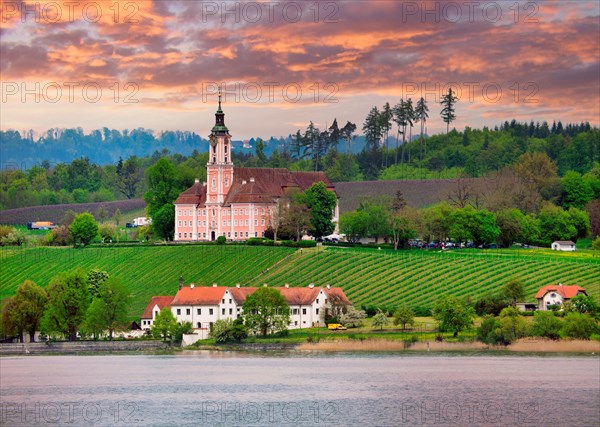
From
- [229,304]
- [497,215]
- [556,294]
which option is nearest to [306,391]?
[556,294]

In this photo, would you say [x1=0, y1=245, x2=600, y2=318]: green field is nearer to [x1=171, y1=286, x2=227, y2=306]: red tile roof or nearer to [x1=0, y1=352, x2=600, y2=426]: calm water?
[x1=171, y1=286, x2=227, y2=306]: red tile roof

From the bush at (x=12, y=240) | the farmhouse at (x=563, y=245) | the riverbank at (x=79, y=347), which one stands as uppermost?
the bush at (x=12, y=240)

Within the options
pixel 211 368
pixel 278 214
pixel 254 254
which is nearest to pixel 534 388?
pixel 211 368

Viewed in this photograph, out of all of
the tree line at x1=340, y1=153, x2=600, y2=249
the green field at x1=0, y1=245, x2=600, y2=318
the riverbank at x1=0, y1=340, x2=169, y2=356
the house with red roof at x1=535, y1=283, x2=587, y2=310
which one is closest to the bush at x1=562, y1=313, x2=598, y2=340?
the house with red roof at x1=535, y1=283, x2=587, y2=310

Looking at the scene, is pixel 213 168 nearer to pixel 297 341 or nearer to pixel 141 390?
pixel 297 341

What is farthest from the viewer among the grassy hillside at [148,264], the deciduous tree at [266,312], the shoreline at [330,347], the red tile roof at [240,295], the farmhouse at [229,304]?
the grassy hillside at [148,264]

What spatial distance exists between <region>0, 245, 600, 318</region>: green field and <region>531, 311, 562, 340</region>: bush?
12861 mm

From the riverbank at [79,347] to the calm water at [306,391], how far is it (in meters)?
7.58

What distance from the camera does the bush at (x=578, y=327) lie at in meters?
91.8

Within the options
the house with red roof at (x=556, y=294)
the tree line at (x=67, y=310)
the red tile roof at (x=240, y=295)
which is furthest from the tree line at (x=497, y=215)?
the tree line at (x=67, y=310)

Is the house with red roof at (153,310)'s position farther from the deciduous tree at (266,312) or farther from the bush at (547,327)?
the bush at (547,327)

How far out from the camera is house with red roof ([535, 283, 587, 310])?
103050 mm

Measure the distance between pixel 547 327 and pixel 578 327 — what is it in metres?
2.28

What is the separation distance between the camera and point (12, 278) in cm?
14050
